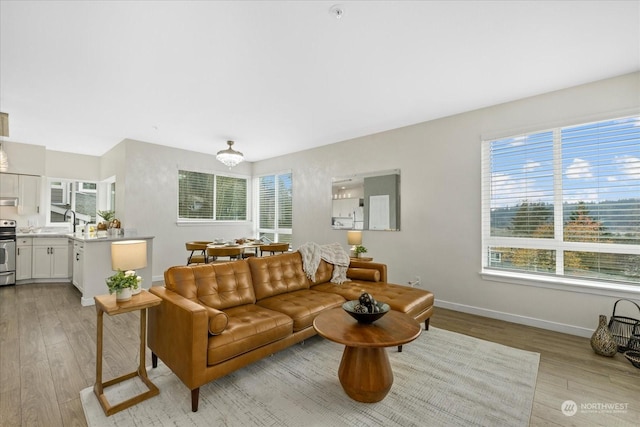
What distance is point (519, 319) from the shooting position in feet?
11.8

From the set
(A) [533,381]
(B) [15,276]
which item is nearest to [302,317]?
(A) [533,381]

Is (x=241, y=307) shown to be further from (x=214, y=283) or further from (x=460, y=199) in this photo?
(x=460, y=199)

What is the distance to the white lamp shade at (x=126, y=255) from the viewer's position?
225cm

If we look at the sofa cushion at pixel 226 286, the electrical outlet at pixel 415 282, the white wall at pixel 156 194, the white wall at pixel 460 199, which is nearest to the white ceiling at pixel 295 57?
the white wall at pixel 460 199

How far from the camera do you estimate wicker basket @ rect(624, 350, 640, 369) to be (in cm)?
254

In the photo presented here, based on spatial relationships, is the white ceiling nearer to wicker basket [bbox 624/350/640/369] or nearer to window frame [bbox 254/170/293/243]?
window frame [bbox 254/170/293/243]

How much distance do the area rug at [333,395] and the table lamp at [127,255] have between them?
2.84 ft

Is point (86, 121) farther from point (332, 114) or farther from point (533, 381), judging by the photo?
point (533, 381)

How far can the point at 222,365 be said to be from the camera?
2092 millimetres

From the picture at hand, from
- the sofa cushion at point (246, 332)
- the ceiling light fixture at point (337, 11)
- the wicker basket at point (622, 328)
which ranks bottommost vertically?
the wicker basket at point (622, 328)

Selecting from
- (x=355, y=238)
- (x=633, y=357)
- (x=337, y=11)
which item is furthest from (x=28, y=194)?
(x=633, y=357)

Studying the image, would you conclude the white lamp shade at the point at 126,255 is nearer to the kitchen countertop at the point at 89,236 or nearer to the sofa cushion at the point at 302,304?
the sofa cushion at the point at 302,304

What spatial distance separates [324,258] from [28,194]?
6427 mm

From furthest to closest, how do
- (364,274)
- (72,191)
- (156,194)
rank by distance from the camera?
Answer: (72,191)
(156,194)
(364,274)
